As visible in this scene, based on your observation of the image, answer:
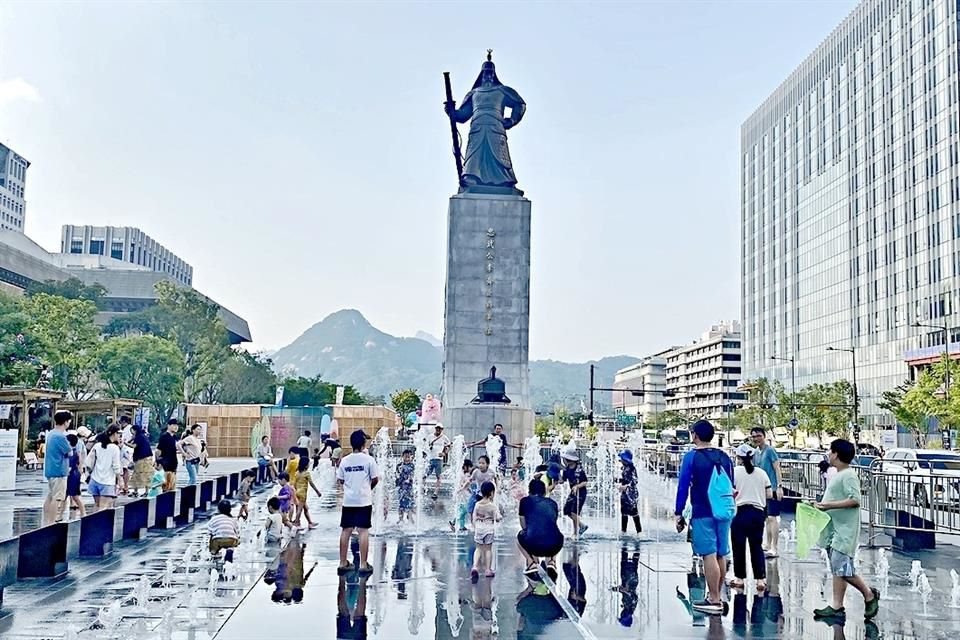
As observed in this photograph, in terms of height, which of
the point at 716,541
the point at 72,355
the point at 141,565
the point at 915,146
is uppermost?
the point at 915,146

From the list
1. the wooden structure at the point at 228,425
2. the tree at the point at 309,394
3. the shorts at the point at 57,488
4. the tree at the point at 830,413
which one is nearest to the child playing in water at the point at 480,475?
the shorts at the point at 57,488

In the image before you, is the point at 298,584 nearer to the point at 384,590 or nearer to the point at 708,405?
the point at 384,590

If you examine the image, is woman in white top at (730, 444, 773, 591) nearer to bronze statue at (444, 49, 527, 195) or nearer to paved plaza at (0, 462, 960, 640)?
paved plaza at (0, 462, 960, 640)

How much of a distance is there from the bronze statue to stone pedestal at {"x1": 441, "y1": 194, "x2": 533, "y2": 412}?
1.33 m

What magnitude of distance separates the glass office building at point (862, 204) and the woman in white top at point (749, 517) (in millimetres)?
54251

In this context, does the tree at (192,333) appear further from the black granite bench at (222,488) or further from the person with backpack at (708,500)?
the person with backpack at (708,500)

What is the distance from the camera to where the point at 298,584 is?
9930mm

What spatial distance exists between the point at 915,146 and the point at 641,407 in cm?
10030

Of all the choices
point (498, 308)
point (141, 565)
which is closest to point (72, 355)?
point (498, 308)

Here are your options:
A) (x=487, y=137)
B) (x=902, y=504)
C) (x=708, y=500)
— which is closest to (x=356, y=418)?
(x=487, y=137)

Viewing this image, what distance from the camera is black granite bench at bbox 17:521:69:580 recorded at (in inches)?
399

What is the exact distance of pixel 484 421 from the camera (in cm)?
2798

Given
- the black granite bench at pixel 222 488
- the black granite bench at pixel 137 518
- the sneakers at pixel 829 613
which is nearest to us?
the sneakers at pixel 829 613

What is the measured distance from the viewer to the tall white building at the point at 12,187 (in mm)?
118688
